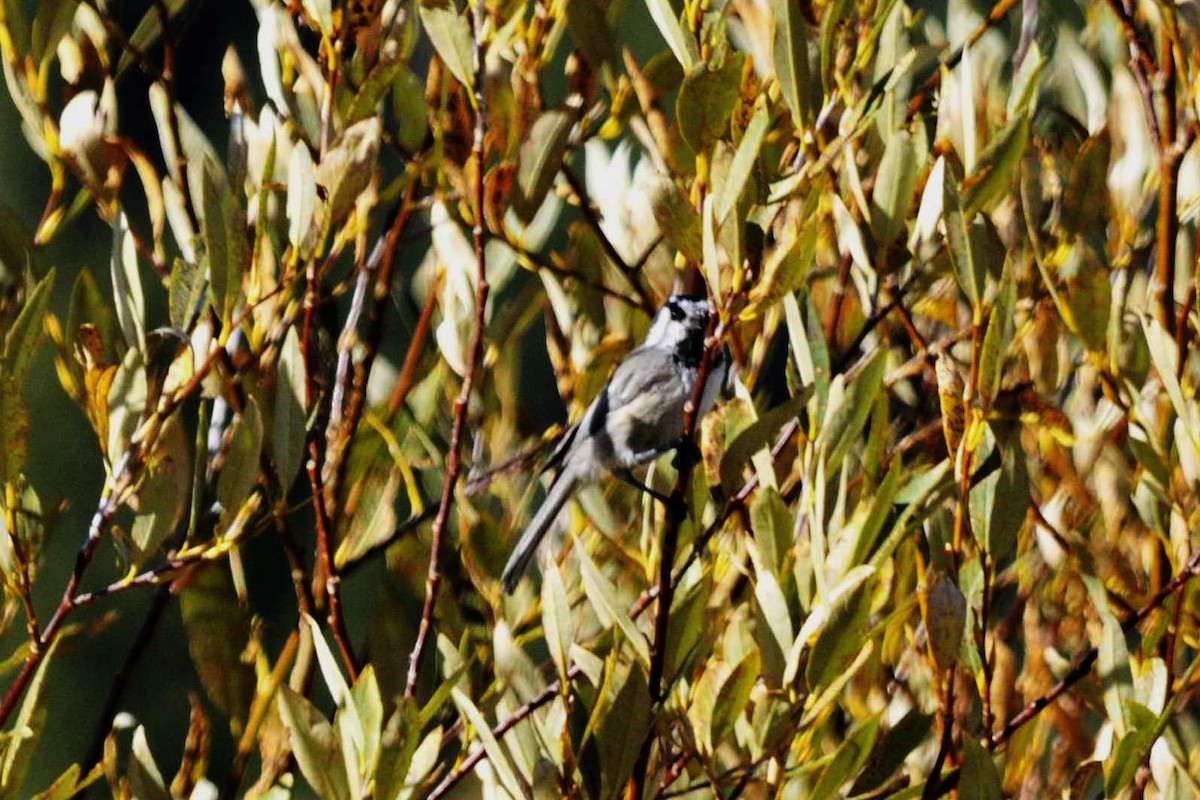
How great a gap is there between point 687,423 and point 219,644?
0.40 metres

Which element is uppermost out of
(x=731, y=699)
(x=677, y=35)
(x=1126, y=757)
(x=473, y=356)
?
(x=677, y=35)

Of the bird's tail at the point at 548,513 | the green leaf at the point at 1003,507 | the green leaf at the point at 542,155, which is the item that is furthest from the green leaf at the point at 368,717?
the bird's tail at the point at 548,513

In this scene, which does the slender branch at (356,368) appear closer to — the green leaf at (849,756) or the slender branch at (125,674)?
the slender branch at (125,674)

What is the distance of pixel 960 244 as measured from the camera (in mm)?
913

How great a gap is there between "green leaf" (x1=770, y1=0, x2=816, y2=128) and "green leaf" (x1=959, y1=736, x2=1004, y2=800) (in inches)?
15.0

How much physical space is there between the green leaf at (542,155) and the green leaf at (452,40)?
0.43 feet

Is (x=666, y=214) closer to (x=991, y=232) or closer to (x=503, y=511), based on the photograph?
(x=991, y=232)

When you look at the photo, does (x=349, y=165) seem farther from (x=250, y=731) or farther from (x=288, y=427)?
(x=250, y=731)

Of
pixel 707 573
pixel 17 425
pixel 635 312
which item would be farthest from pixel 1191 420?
pixel 17 425

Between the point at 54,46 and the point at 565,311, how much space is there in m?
0.43

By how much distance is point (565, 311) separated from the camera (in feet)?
4.27

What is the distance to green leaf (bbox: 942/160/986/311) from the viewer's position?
0.91 metres

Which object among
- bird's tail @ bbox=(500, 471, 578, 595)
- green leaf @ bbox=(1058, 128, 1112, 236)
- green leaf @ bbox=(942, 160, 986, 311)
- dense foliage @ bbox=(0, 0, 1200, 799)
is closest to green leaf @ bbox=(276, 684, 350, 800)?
dense foliage @ bbox=(0, 0, 1200, 799)

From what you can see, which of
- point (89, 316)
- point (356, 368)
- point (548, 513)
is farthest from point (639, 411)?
point (89, 316)
